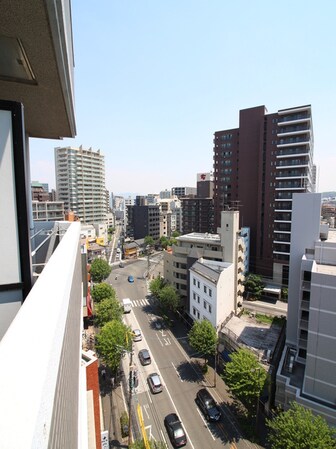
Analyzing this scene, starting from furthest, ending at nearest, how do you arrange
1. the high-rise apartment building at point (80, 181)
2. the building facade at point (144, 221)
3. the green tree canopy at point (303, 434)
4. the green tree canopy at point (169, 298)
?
the building facade at point (144, 221) < the high-rise apartment building at point (80, 181) < the green tree canopy at point (169, 298) < the green tree canopy at point (303, 434)

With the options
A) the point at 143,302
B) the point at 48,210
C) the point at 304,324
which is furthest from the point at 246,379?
the point at 48,210

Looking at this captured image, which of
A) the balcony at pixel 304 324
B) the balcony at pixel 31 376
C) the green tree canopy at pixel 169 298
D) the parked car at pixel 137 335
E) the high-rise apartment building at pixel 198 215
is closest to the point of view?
the balcony at pixel 31 376

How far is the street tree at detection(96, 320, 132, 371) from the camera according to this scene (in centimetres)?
1756

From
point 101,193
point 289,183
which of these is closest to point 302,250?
point 289,183

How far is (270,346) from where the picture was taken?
768 inches

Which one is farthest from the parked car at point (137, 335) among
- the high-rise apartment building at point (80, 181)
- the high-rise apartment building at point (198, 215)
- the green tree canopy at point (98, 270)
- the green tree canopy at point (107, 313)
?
the high-rise apartment building at point (80, 181)

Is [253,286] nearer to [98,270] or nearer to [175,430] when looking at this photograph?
[175,430]

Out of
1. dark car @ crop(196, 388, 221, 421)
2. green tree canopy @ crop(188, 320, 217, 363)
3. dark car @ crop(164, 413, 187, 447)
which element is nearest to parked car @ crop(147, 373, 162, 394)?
dark car @ crop(164, 413, 187, 447)

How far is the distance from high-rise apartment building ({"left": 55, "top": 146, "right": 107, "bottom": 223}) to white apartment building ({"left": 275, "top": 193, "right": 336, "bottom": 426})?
167 ft

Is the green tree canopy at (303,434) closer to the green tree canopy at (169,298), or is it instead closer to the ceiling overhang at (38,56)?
the green tree canopy at (169,298)

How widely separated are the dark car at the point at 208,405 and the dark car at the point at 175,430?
1.87 m

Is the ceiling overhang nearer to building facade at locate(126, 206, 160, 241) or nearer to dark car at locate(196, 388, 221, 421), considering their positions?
dark car at locate(196, 388, 221, 421)

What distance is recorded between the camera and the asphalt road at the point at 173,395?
46.3 feet

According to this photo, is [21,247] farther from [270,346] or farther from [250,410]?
[270,346]
